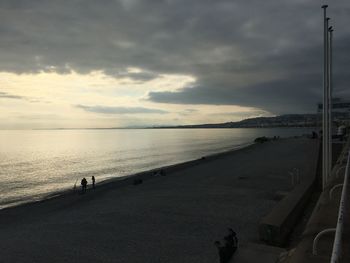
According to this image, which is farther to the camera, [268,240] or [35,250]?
[35,250]

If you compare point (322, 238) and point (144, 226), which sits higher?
point (322, 238)

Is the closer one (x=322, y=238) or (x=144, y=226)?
(x=322, y=238)

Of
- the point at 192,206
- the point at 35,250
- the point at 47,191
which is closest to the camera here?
the point at 35,250

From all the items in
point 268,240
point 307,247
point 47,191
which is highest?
point 307,247

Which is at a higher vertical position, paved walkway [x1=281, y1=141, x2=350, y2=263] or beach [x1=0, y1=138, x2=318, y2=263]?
paved walkway [x1=281, y1=141, x2=350, y2=263]

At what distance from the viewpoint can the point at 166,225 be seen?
15.5 meters

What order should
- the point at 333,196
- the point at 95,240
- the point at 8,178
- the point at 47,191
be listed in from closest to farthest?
the point at 333,196
the point at 95,240
the point at 47,191
the point at 8,178

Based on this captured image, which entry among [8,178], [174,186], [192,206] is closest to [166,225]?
[192,206]

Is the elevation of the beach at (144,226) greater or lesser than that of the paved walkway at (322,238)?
lesser

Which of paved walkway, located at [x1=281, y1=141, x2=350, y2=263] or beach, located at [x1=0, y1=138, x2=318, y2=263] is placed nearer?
paved walkway, located at [x1=281, y1=141, x2=350, y2=263]

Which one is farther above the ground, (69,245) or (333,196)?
(333,196)

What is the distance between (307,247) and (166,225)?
853 centimetres

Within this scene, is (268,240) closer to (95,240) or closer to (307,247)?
(307,247)

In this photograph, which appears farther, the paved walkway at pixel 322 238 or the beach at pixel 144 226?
the beach at pixel 144 226
